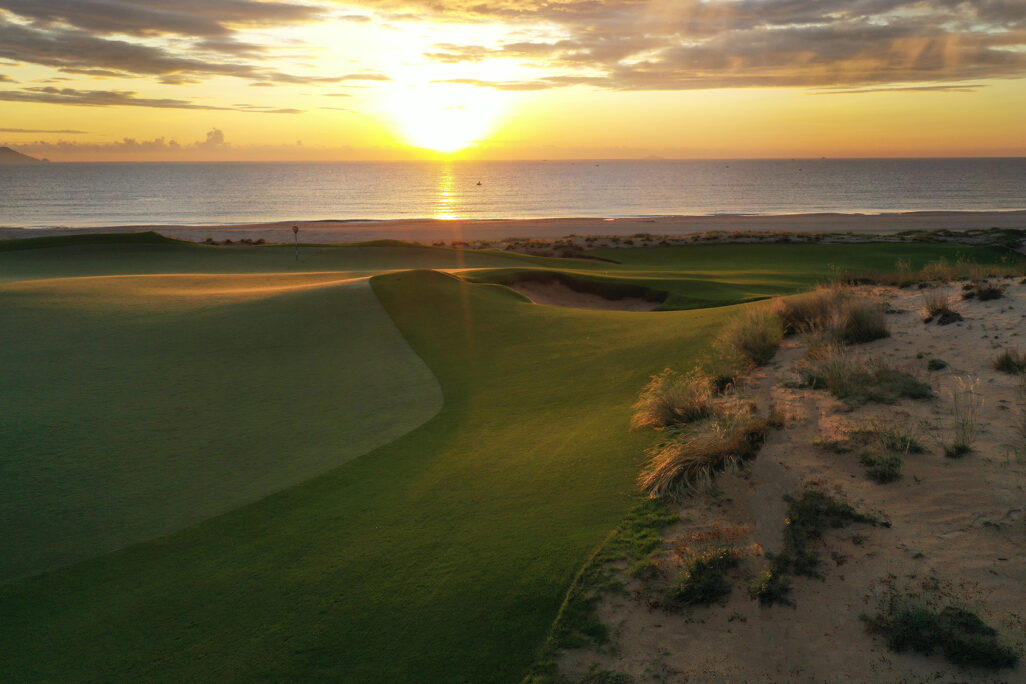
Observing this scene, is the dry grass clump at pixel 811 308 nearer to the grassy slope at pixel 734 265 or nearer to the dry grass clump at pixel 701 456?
the dry grass clump at pixel 701 456

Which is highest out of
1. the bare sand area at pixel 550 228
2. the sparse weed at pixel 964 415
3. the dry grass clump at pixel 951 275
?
the bare sand area at pixel 550 228

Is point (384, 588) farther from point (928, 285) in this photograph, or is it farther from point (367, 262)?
point (367, 262)

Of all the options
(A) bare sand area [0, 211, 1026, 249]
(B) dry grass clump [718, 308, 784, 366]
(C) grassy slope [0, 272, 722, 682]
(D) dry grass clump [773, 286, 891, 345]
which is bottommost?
(C) grassy slope [0, 272, 722, 682]

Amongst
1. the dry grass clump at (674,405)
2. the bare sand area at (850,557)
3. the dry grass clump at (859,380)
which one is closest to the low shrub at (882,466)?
the bare sand area at (850,557)

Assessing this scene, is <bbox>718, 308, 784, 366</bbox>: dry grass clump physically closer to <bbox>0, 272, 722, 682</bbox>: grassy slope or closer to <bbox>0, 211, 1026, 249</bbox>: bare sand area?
<bbox>0, 272, 722, 682</bbox>: grassy slope

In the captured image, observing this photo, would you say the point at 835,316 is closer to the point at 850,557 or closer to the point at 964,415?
the point at 964,415

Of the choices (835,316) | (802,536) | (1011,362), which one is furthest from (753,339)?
(802,536)

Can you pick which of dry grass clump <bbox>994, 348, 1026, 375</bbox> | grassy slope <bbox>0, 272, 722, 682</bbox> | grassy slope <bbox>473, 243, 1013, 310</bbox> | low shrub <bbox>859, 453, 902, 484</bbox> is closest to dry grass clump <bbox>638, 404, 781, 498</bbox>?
grassy slope <bbox>0, 272, 722, 682</bbox>

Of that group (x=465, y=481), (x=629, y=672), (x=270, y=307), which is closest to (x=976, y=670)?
(x=629, y=672)

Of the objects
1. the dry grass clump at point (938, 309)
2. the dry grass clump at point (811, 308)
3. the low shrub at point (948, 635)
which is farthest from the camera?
the dry grass clump at point (811, 308)
